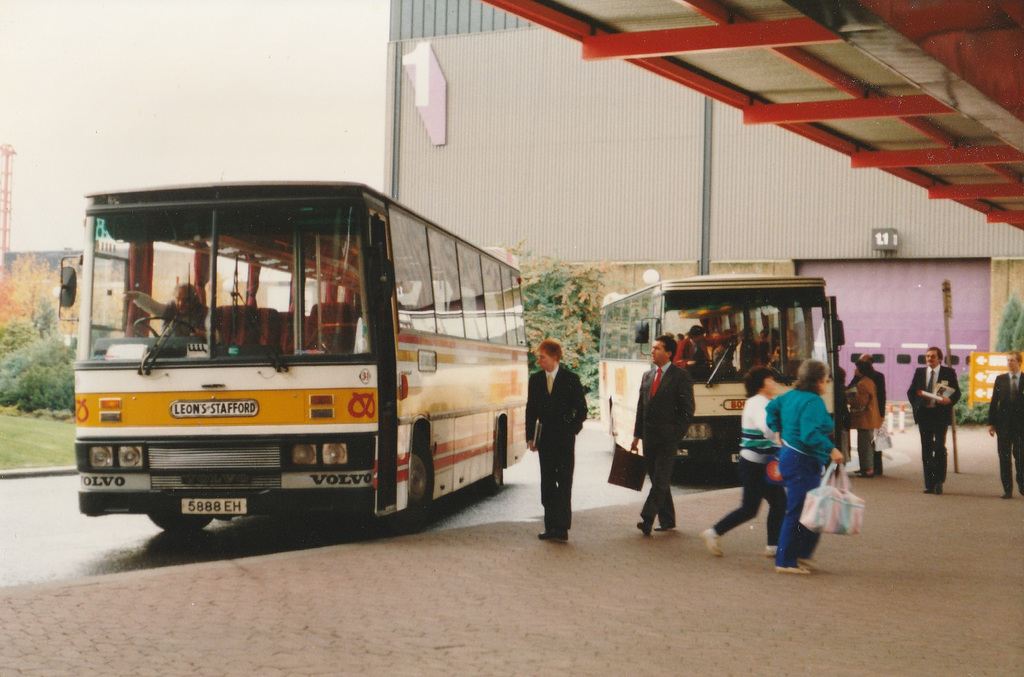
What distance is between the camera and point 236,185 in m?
9.98

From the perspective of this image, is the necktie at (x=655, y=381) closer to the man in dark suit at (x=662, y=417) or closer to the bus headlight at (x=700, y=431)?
the man in dark suit at (x=662, y=417)

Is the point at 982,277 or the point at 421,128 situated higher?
the point at 421,128

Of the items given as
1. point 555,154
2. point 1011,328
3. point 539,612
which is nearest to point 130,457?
point 539,612

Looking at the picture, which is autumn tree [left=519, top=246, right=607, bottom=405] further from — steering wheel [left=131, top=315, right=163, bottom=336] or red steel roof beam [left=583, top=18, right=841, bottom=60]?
steering wheel [left=131, top=315, right=163, bottom=336]

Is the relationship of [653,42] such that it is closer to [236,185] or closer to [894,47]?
[894,47]

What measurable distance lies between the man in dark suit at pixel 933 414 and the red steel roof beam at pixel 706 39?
450 centimetres

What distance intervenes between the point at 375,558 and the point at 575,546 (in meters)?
1.83

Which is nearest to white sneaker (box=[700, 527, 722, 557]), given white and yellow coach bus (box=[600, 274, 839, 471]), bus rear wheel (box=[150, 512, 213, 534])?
bus rear wheel (box=[150, 512, 213, 534])

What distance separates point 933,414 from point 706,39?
5.59 meters

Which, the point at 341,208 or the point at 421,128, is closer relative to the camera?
the point at 341,208

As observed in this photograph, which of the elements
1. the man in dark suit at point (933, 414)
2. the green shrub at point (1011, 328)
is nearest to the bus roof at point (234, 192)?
the man in dark suit at point (933, 414)

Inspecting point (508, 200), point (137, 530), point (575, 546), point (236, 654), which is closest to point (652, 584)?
point (575, 546)

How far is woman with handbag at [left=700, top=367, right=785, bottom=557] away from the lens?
9633 millimetres

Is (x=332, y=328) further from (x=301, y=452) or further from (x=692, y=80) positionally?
(x=692, y=80)
